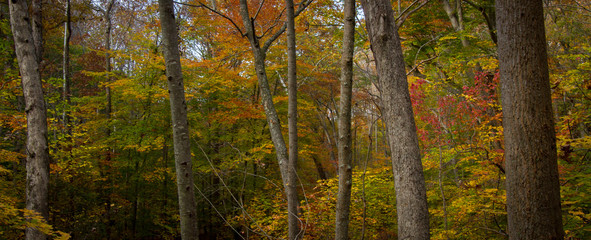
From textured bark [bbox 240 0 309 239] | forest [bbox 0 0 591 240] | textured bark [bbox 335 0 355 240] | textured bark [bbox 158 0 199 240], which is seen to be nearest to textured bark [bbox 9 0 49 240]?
forest [bbox 0 0 591 240]

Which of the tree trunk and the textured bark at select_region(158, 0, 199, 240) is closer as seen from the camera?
the textured bark at select_region(158, 0, 199, 240)

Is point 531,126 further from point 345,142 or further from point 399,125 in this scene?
point 345,142

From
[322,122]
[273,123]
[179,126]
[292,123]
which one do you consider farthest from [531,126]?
[322,122]

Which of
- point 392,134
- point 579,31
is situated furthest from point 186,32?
point 579,31

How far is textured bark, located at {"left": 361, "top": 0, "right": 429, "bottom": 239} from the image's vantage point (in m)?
2.60

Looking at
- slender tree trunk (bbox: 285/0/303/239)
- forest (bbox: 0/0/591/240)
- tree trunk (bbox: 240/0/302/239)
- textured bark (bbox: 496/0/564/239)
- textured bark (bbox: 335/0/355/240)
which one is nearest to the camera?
textured bark (bbox: 496/0/564/239)

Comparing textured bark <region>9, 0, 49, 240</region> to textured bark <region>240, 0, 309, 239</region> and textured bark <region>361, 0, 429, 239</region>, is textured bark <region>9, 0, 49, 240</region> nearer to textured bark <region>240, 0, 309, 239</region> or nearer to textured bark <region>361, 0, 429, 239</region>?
textured bark <region>240, 0, 309, 239</region>

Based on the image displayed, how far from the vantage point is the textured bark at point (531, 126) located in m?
2.08

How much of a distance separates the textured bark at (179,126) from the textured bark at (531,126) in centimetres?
259

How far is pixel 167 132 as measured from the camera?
9.84 metres

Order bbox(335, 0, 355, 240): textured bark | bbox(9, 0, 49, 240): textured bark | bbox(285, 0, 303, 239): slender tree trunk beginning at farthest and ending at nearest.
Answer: bbox(9, 0, 49, 240): textured bark
bbox(285, 0, 303, 239): slender tree trunk
bbox(335, 0, 355, 240): textured bark

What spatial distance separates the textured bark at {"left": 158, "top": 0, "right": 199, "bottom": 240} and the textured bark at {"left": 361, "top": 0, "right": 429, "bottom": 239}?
5.93 ft

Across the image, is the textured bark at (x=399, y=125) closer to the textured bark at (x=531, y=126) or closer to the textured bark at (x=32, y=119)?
the textured bark at (x=531, y=126)

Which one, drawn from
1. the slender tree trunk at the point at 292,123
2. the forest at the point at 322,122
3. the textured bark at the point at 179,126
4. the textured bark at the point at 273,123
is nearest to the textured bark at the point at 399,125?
the forest at the point at 322,122
